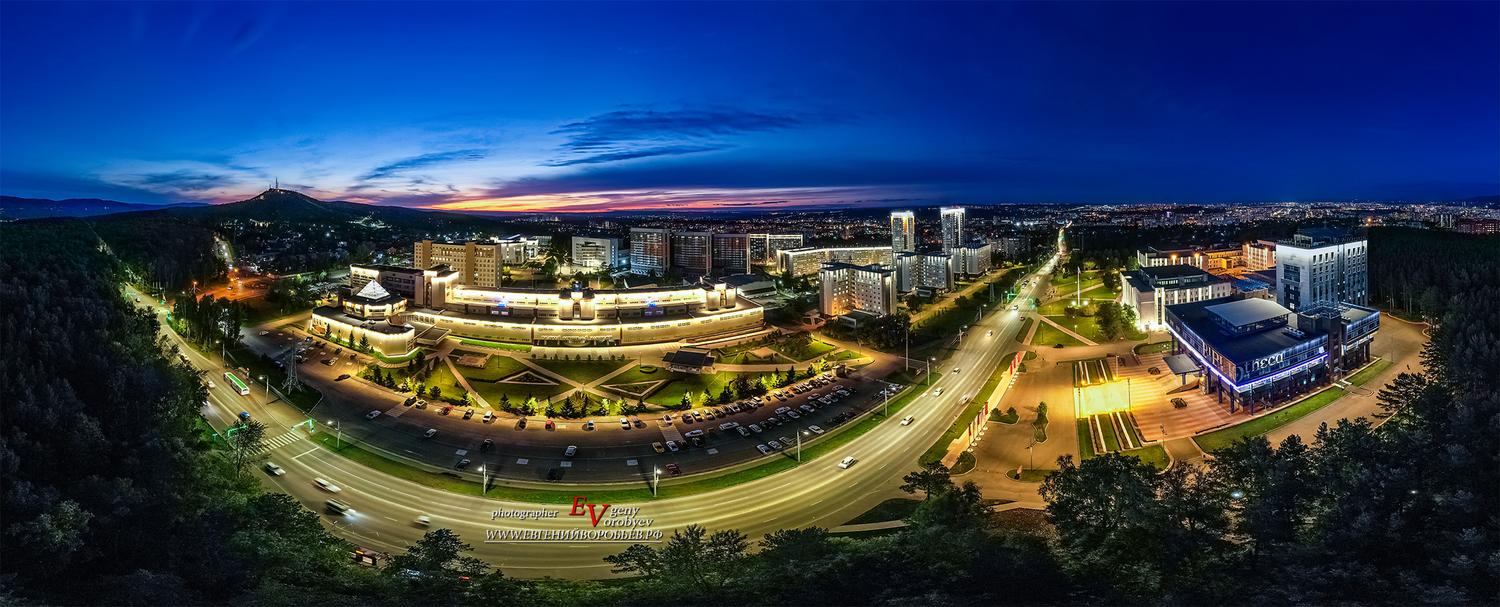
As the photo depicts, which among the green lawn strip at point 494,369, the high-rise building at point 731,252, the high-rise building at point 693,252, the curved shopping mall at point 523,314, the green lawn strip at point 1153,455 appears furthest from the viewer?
the high-rise building at point 731,252

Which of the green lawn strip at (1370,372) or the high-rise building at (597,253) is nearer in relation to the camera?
the green lawn strip at (1370,372)

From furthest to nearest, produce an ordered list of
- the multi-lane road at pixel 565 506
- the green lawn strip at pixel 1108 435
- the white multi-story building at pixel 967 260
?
the white multi-story building at pixel 967 260, the green lawn strip at pixel 1108 435, the multi-lane road at pixel 565 506

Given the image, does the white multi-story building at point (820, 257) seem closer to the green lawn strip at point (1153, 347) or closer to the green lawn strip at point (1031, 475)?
the green lawn strip at point (1153, 347)

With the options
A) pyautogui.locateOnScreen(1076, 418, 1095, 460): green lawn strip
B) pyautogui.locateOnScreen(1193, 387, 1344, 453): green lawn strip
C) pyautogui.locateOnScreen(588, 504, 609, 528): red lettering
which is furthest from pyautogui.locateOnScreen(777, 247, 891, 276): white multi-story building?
pyautogui.locateOnScreen(588, 504, 609, 528): red lettering

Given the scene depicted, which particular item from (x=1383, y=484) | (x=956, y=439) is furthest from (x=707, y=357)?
(x=1383, y=484)

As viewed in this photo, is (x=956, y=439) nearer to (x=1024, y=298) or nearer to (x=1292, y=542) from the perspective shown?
(x=1292, y=542)

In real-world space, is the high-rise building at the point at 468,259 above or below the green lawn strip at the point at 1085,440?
above

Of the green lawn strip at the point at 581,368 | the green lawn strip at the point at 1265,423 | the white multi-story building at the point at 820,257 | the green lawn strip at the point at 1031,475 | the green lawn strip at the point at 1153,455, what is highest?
the white multi-story building at the point at 820,257

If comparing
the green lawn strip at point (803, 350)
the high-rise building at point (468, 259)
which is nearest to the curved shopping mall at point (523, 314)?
the green lawn strip at point (803, 350)
